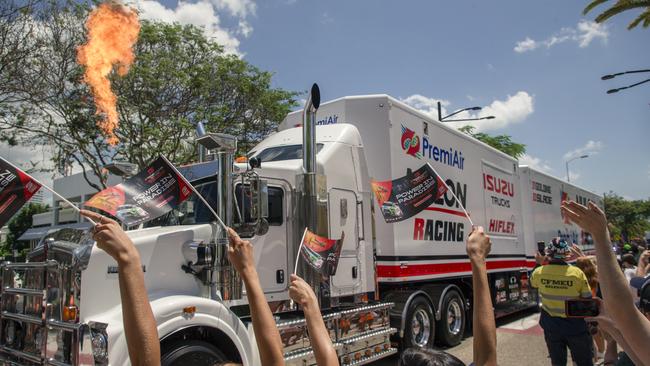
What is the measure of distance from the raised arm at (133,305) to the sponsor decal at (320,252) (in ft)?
10.2

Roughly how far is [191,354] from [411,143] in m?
4.97

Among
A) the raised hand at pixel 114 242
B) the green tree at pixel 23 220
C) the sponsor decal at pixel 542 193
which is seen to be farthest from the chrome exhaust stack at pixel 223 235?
the green tree at pixel 23 220

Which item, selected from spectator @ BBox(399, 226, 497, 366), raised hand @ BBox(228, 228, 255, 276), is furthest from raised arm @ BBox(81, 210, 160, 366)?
spectator @ BBox(399, 226, 497, 366)

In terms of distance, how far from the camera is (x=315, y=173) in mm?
6074

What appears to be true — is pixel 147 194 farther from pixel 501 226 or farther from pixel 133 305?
pixel 501 226

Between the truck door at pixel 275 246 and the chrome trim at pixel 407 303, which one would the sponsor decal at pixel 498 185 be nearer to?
the chrome trim at pixel 407 303

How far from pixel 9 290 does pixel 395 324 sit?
4.86 meters

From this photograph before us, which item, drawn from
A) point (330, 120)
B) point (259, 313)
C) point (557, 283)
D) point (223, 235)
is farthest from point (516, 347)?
point (259, 313)

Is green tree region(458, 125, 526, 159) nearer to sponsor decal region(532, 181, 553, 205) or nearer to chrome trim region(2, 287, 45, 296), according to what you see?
sponsor decal region(532, 181, 553, 205)

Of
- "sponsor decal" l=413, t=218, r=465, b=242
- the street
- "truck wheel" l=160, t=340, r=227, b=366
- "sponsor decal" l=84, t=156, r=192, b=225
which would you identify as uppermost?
"sponsor decal" l=84, t=156, r=192, b=225

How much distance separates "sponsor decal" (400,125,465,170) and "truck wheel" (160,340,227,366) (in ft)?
14.7

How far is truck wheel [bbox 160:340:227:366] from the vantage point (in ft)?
14.2

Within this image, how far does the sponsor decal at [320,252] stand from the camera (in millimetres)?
5238

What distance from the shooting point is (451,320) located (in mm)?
8891
